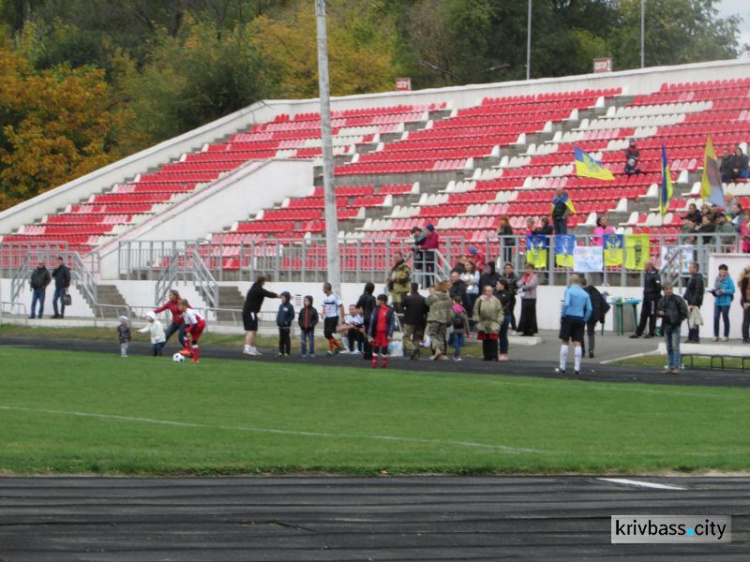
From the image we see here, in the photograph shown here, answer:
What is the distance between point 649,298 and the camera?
3116cm

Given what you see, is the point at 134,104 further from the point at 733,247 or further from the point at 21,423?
the point at 21,423

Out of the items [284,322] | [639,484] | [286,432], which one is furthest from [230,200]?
[639,484]

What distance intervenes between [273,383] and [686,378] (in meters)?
6.68

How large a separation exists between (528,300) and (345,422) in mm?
13395

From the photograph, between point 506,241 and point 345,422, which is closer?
point 345,422

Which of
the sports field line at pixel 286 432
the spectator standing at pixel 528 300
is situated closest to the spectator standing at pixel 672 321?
the spectator standing at pixel 528 300

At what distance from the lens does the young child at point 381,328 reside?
28531 millimetres

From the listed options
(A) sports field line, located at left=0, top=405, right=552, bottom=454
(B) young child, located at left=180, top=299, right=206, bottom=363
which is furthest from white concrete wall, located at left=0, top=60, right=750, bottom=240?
(A) sports field line, located at left=0, top=405, right=552, bottom=454

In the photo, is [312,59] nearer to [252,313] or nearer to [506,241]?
[506,241]

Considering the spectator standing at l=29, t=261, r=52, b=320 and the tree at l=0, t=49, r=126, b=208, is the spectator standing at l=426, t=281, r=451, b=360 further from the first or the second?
the tree at l=0, t=49, r=126, b=208

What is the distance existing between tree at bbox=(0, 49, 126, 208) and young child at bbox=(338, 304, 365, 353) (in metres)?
25.0

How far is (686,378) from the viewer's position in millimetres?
25594

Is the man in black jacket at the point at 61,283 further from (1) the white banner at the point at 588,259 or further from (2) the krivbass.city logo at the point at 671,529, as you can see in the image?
(2) the krivbass.city logo at the point at 671,529

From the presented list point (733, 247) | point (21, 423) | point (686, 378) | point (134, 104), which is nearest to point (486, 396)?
point (686, 378)
